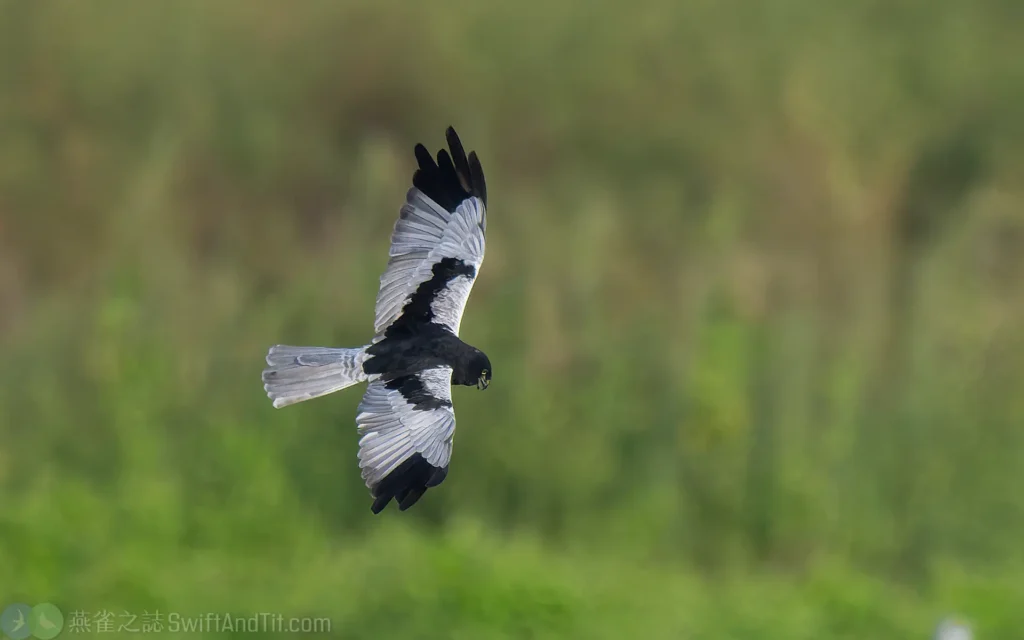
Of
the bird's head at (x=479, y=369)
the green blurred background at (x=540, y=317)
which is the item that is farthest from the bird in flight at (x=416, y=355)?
the green blurred background at (x=540, y=317)

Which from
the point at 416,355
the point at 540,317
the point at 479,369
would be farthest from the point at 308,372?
the point at 540,317

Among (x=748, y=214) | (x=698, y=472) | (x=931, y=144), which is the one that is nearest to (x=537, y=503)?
(x=698, y=472)

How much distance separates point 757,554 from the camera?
26.6ft

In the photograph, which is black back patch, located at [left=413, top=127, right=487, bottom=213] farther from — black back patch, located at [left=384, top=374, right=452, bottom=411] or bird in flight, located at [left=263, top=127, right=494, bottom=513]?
black back patch, located at [left=384, top=374, right=452, bottom=411]

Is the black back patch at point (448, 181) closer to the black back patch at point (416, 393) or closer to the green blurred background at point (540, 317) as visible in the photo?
the black back patch at point (416, 393)

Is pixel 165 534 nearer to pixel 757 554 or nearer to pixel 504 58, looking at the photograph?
pixel 757 554

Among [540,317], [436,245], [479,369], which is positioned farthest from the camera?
[540,317]

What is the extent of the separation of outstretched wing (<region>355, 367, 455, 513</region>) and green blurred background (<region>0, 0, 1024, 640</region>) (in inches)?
93.1

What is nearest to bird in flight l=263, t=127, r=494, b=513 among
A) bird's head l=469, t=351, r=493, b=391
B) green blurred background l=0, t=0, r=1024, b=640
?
bird's head l=469, t=351, r=493, b=391

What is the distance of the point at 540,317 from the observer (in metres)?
8.09

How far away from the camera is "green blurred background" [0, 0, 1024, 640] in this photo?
742 centimetres

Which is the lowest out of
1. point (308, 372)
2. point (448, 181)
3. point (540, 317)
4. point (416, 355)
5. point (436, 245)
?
point (308, 372)

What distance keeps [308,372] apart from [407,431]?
0.35 m

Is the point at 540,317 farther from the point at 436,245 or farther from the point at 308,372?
the point at 308,372
